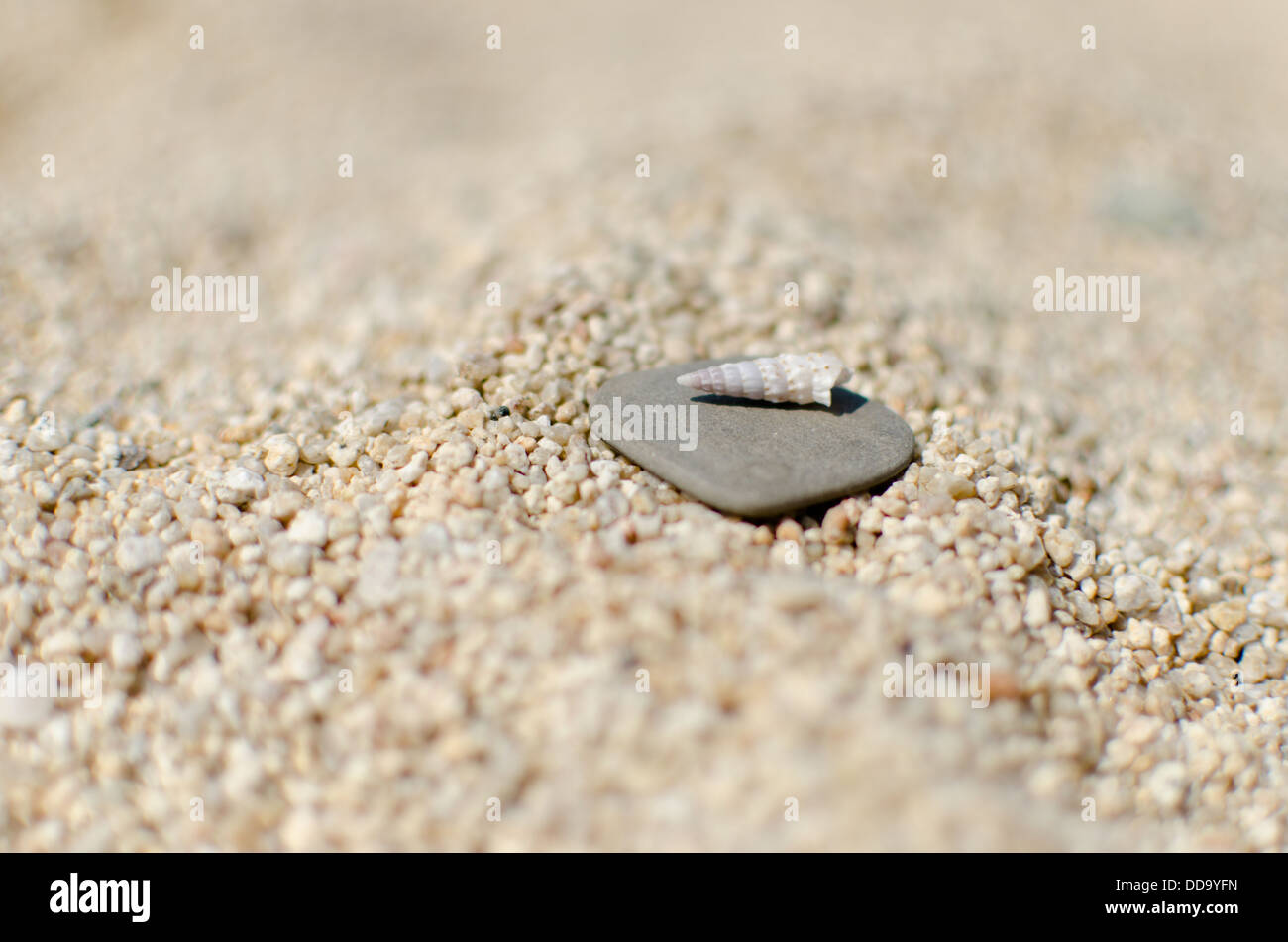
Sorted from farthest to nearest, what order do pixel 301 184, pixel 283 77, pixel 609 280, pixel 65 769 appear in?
pixel 283 77 < pixel 301 184 < pixel 609 280 < pixel 65 769

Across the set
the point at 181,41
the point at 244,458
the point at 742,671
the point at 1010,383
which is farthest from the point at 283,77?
the point at 742,671

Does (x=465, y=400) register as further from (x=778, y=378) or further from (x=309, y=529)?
(x=778, y=378)

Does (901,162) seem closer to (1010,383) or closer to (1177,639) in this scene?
(1010,383)

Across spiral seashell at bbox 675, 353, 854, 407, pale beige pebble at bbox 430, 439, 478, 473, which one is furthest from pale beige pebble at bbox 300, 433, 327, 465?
spiral seashell at bbox 675, 353, 854, 407

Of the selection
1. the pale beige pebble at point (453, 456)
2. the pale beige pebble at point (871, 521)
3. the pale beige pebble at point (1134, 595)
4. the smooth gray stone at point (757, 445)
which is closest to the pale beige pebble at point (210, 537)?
the pale beige pebble at point (453, 456)

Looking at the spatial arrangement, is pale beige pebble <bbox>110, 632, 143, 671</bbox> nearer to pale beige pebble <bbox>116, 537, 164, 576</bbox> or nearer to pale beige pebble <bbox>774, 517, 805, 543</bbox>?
pale beige pebble <bbox>116, 537, 164, 576</bbox>

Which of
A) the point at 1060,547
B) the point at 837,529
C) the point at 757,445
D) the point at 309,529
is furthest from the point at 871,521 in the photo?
the point at 309,529
